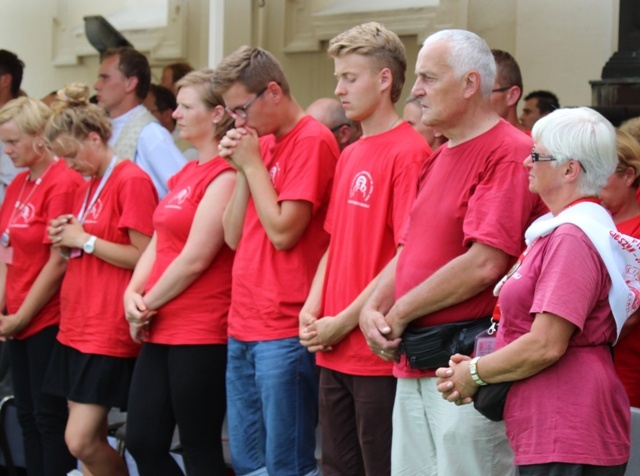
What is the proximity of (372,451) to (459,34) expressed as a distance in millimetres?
1369

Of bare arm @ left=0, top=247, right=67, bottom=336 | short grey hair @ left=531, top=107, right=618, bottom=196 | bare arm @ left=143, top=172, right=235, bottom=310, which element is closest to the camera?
short grey hair @ left=531, top=107, right=618, bottom=196

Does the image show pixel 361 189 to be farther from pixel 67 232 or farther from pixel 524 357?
pixel 67 232

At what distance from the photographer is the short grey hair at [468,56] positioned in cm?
345

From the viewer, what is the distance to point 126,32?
8820 mm

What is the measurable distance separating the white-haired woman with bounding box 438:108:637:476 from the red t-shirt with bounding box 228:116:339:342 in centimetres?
117

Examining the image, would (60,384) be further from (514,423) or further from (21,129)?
(514,423)

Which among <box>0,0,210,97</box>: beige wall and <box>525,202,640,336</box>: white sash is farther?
<box>0,0,210,97</box>: beige wall

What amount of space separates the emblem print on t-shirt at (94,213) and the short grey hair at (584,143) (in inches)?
95.3

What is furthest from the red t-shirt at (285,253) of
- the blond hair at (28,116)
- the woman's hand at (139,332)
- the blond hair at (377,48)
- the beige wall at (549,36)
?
the beige wall at (549,36)

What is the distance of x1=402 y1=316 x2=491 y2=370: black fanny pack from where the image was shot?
335cm

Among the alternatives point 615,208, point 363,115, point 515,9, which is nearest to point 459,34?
point 363,115

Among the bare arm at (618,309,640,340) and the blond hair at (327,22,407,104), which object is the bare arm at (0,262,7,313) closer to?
the blond hair at (327,22,407,104)

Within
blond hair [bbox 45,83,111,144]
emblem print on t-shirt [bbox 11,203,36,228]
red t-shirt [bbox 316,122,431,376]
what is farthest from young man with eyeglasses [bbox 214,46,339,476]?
Result: emblem print on t-shirt [bbox 11,203,36,228]

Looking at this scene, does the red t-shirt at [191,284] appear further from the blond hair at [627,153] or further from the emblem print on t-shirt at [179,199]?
the blond hair at [627,153]
